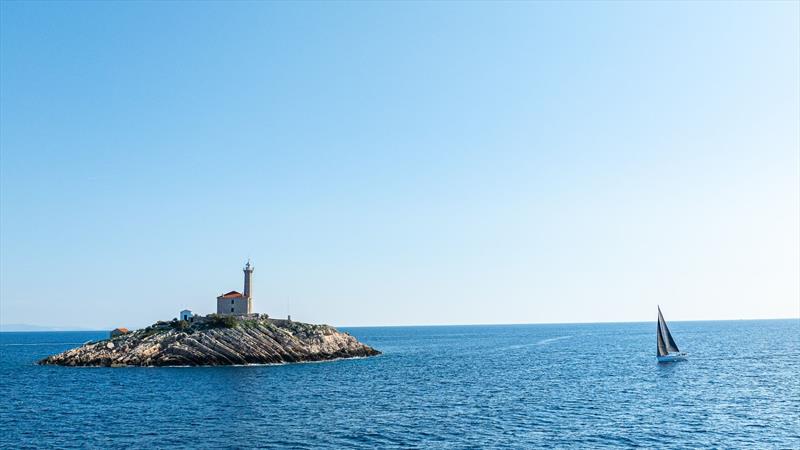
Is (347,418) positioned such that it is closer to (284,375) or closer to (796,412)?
(284,375)

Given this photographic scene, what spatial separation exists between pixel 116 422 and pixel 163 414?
4145mm

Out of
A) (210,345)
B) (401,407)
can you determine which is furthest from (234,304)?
(401,407)

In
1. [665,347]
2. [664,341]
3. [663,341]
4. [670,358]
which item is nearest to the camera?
[670,358]

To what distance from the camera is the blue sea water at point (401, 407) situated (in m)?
45.1

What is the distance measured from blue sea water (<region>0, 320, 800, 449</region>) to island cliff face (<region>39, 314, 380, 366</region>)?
505 cm

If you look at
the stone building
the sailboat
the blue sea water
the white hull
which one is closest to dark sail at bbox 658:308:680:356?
the sailboat

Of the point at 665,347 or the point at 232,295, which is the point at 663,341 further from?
the point at 232,295

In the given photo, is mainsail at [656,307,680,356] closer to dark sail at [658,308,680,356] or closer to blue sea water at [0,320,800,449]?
dark sail at [658,308,680,356]

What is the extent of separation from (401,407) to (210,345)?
5075cm

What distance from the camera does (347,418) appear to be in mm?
52969

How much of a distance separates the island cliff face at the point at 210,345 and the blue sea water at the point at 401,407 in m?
5.05

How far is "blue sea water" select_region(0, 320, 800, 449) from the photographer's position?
45.1 metres

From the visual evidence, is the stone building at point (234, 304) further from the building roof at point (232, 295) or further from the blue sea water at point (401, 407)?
the blue sea water at point (401, 407)

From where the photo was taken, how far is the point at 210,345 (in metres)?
98.7
